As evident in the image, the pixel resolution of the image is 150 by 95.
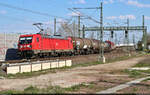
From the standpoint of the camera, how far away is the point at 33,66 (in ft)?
68.0

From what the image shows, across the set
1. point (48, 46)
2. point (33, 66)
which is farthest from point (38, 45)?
point (33, 66)

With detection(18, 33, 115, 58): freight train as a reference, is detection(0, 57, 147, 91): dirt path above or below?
below

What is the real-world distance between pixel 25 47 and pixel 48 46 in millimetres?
4793

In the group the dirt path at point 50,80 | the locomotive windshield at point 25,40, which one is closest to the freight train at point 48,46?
the locomotive windshield at point 25,40

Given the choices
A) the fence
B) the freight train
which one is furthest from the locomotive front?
the fence

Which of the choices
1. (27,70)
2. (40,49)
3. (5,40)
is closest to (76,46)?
(40,49)

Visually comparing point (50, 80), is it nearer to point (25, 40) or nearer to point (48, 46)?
point (25, 40)

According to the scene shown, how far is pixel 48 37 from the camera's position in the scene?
3456cm

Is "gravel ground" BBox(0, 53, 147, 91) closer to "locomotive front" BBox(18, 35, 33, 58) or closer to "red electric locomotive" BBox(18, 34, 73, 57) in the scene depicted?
"locomotive front" BBox(18, 35, 33, 58)

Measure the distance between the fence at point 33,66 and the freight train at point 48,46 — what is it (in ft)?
21.4

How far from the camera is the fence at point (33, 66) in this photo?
59.8ft

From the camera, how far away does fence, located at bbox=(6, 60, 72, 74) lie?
18219 millimetres

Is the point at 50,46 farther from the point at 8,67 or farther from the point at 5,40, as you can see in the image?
the point at 8,67

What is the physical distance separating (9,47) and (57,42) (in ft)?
27.8
